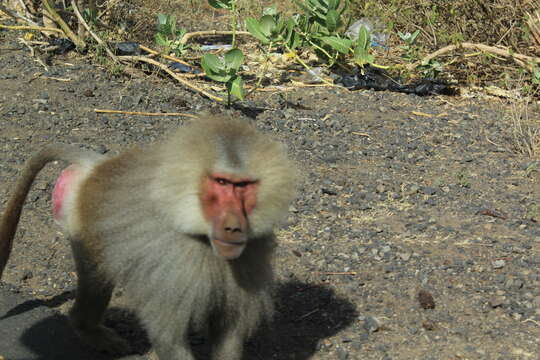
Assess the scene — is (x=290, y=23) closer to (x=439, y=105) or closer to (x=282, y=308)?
(x=439, y=105)

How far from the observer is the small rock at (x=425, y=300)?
482cm

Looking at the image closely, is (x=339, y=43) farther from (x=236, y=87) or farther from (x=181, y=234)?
(x=181, y=234)

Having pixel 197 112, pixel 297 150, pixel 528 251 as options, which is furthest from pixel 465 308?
pixel 197 112

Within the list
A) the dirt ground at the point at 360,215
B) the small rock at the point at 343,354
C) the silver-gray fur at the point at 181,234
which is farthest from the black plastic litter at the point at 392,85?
the silver-gray fur at the point at 181,234

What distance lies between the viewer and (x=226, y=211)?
3.36 meters

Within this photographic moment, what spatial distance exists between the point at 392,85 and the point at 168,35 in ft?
8.83

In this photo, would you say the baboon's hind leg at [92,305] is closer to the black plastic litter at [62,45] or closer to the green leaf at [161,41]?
the green leaf at [161,41]

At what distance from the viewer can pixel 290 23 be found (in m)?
8.75

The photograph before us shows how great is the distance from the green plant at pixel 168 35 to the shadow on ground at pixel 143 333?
168 inches

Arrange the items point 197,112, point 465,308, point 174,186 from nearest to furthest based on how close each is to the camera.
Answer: point 174,186 < point 465,308 < point 197,112

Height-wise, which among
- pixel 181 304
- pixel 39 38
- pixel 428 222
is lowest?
pixel 39 38

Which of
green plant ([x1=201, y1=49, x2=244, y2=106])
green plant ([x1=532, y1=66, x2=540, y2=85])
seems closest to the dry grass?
green plant ([x1=532, y1=66, x2=540, y2=85])

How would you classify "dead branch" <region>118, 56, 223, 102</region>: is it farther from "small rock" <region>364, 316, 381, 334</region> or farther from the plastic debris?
"small rock" <region>364, 316, 381, 334</region>

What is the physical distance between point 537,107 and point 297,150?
293cm
